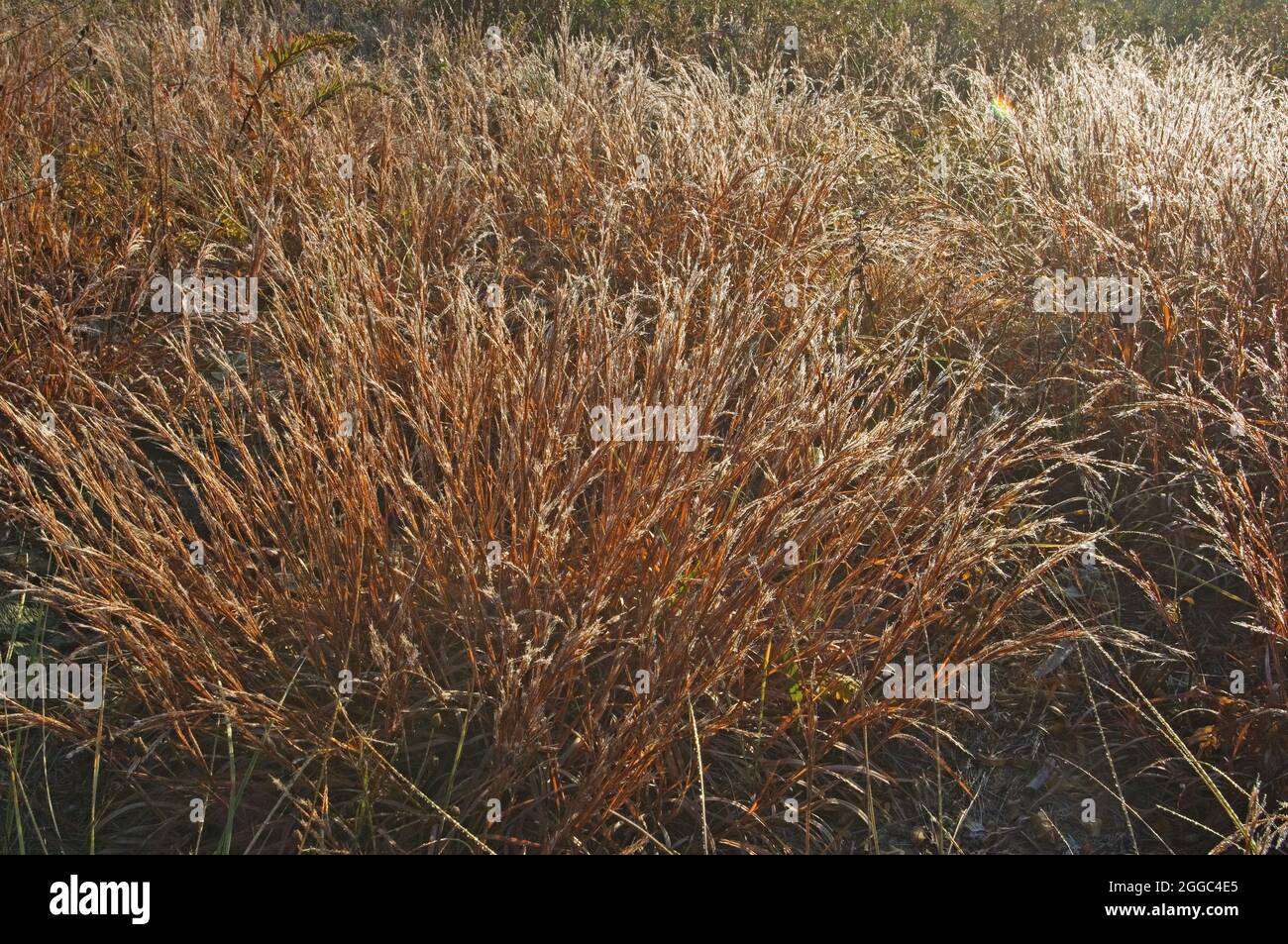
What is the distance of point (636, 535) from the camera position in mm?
1938

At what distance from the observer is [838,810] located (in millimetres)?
2143

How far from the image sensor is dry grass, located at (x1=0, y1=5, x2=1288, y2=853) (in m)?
1.95

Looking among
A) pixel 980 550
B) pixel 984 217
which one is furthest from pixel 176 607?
pixel 984 217

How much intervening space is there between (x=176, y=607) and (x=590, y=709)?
783 mm

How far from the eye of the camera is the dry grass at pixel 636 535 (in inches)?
76.9

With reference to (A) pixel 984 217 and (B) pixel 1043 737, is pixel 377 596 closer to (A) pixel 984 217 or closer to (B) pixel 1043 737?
(B) pixel 1043 737

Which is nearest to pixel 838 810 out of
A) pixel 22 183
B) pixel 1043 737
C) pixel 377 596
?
pixel 1043 737

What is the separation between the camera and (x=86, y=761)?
2.12m

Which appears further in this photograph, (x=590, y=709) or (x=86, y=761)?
(x=86, y=761)

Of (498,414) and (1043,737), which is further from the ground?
(498,414)

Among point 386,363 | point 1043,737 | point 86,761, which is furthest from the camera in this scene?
point 386,363

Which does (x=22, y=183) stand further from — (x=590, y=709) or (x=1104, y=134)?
(x=1104, y=134)
